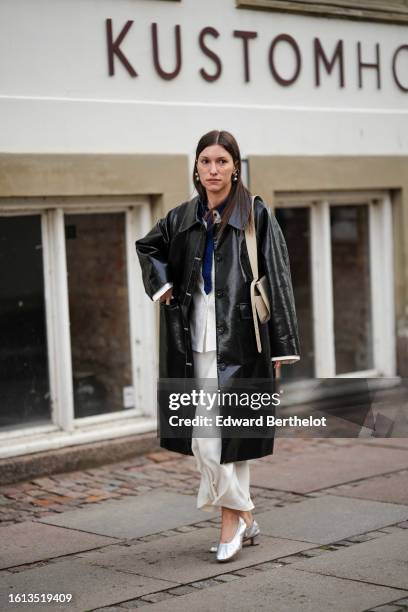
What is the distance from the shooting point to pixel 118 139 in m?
8.27

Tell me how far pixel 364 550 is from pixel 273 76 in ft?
14.8

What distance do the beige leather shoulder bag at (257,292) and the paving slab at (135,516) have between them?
1.49 meters

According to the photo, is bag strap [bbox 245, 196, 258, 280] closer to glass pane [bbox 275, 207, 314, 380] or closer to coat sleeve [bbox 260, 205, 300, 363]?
coat sleeve [bbox 260, 205, 300, 363]

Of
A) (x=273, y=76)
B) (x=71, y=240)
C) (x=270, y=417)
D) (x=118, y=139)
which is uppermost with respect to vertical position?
(x=273, y=76)

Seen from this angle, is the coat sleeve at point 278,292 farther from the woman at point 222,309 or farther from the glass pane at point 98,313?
the glass pane at point 98,313

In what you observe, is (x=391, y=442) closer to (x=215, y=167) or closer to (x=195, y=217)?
(x=195, y=217)

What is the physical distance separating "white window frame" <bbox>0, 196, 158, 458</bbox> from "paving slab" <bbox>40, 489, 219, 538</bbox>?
983 mm

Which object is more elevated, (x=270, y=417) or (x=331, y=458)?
(x=270, y=417)

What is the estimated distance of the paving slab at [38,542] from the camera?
6.13m

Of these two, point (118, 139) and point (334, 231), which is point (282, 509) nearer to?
point (118, 139)

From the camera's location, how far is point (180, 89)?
8.62m

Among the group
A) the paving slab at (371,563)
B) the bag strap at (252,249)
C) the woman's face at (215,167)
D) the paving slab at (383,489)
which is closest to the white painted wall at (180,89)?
the woman's face at (215,167)

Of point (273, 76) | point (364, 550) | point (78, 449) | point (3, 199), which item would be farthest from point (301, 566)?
point (273, 76)

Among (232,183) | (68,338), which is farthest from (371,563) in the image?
(68,338)
